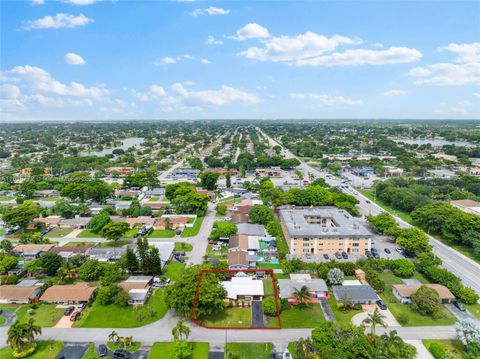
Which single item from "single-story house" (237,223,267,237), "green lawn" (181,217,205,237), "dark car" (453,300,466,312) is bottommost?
"dark car" (453,300,466,312)

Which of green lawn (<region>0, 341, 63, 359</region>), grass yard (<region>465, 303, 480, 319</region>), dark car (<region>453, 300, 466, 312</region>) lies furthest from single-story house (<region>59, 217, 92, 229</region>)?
grass yard (<region>465, 303, 480, 319</region>)

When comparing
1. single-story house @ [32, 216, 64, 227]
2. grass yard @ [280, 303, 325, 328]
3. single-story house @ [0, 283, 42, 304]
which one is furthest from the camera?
single-story house @ [32, 216, 64, 227]

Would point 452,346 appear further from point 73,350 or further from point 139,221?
point 139,221

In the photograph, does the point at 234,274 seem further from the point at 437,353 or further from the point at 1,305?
the point at 1,305

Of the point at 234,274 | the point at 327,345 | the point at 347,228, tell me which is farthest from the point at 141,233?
the point at 327,345

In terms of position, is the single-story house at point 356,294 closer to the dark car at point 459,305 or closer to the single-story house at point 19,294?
the dark car at point 459,305

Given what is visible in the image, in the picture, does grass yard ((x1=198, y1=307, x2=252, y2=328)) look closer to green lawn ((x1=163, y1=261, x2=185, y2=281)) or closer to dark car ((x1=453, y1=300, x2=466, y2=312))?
green lawn ((x1=163, y1=261, x2=185, y2=281))

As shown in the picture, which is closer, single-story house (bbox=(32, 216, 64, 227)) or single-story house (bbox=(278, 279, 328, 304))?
single-story house (bbox=(278, 279, 328, 304))
